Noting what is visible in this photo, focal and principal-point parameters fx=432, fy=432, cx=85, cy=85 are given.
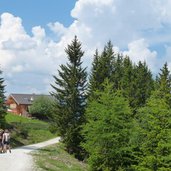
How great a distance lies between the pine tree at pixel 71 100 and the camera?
154ft

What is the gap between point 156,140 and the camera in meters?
34.5

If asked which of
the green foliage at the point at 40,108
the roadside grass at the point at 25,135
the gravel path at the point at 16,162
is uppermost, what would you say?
the green foliage at the point at 40,108

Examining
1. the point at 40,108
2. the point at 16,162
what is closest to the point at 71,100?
the point at 16,162

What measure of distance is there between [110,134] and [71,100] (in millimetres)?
11993

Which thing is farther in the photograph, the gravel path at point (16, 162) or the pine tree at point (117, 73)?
the pine tree at point (117, 73)

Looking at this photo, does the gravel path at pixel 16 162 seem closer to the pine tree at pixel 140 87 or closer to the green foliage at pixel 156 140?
the green foliage at pixel 156 140

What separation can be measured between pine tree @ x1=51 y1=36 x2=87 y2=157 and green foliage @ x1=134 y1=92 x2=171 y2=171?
37.3 ft

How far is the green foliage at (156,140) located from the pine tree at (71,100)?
448 inches

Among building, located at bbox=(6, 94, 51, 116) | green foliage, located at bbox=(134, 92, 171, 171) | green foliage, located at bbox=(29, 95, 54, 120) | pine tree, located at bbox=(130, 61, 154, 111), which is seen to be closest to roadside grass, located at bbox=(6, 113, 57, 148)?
pine tree, located at bbox=(130, 61, 154, 111)

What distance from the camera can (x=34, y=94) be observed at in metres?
134

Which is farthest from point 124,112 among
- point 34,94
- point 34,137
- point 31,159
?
point 34,94

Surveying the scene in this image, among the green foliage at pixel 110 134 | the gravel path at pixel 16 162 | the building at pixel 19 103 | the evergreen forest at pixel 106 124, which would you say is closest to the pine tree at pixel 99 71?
the evergreen forest at pixel 106 124

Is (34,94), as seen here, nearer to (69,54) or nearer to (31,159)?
(69,54)

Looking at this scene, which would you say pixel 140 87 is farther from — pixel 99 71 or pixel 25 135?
pixel 25 135
